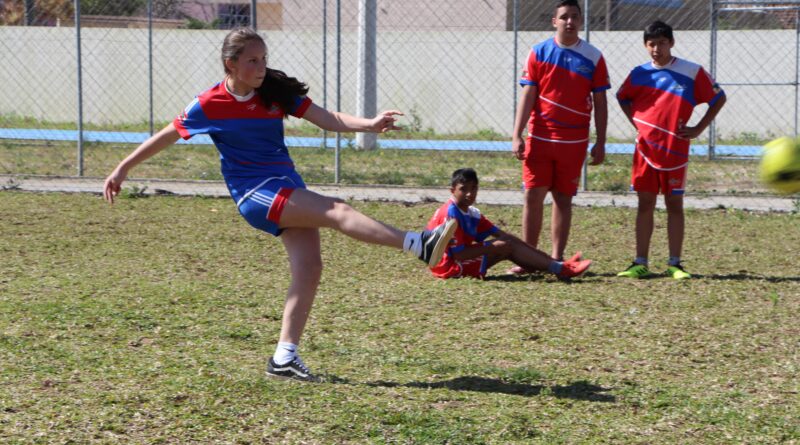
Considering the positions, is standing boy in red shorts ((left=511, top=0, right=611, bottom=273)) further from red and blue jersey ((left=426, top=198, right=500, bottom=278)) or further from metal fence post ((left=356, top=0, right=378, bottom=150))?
metal fence post ((left=356, top=0, right=378, bottom=150))

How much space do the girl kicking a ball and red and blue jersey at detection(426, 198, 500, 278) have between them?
247 cm

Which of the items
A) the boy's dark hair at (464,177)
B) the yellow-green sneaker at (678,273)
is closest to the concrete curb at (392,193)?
the yellow-green sneaker at (678,273)

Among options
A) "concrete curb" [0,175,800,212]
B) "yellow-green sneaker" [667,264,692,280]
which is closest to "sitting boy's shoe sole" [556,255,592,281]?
"yellow-green sneaker" [667,264,692,280]

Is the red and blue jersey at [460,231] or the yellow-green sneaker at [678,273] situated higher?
the red and blue jersey at [460,231]

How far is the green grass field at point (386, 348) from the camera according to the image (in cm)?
435

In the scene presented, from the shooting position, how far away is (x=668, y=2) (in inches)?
621

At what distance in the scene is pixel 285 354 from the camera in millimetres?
4973

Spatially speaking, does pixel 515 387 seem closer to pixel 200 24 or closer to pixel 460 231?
pixel 460 231

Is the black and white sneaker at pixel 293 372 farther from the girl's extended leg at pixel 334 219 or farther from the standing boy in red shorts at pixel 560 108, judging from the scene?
the standing boy in red shorts at pixel 560 108

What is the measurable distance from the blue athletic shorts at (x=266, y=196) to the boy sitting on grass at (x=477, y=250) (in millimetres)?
2589

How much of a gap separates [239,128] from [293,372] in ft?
3.76

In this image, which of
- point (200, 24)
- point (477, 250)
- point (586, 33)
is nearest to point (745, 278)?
point (477, 250)

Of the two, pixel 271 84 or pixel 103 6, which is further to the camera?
pixel 103 6

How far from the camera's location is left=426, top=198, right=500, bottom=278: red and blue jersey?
7.57 m
